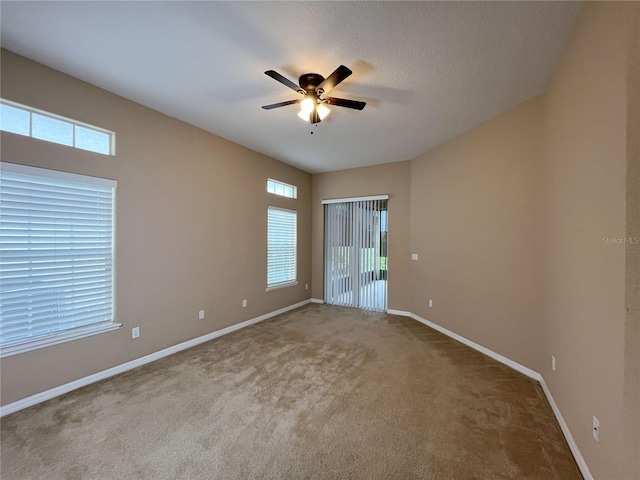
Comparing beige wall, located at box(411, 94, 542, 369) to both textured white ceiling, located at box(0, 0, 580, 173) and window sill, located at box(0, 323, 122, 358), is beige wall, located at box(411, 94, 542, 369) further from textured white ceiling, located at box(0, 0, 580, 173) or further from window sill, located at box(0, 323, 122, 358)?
window sill, located at box(0, 323, 122, 358)

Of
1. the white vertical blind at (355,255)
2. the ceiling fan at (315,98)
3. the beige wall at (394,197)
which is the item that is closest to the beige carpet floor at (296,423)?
the beige wall at (394,197)

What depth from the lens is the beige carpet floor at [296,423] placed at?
1655 mm

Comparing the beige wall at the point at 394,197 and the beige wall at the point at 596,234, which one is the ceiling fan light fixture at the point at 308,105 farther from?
the beige wall at the point at 394,197

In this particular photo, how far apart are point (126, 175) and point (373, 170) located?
4.17m

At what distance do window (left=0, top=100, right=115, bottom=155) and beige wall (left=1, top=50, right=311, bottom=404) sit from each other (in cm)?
7

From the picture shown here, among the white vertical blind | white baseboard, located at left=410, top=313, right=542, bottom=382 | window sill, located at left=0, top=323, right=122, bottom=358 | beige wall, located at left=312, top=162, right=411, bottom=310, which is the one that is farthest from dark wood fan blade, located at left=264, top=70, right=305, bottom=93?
white baseboard, located at left=410, top=313, right=542, bottom=382

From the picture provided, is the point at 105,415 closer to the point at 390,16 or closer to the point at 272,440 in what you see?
the point at 272,440

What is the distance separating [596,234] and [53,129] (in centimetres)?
430

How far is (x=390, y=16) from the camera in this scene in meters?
1.78

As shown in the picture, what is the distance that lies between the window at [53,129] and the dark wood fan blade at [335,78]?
2.31 m

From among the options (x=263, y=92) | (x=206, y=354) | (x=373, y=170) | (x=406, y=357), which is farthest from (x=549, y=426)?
(x=373, y=170)

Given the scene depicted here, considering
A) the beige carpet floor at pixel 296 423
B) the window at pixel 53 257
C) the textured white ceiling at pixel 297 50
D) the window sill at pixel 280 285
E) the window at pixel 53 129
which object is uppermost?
the textured white ceiling at pixel 297 50

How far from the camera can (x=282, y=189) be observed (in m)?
5.33

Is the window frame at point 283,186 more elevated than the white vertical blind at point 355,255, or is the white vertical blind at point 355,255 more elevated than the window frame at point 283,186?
the window frame at point 283,186
